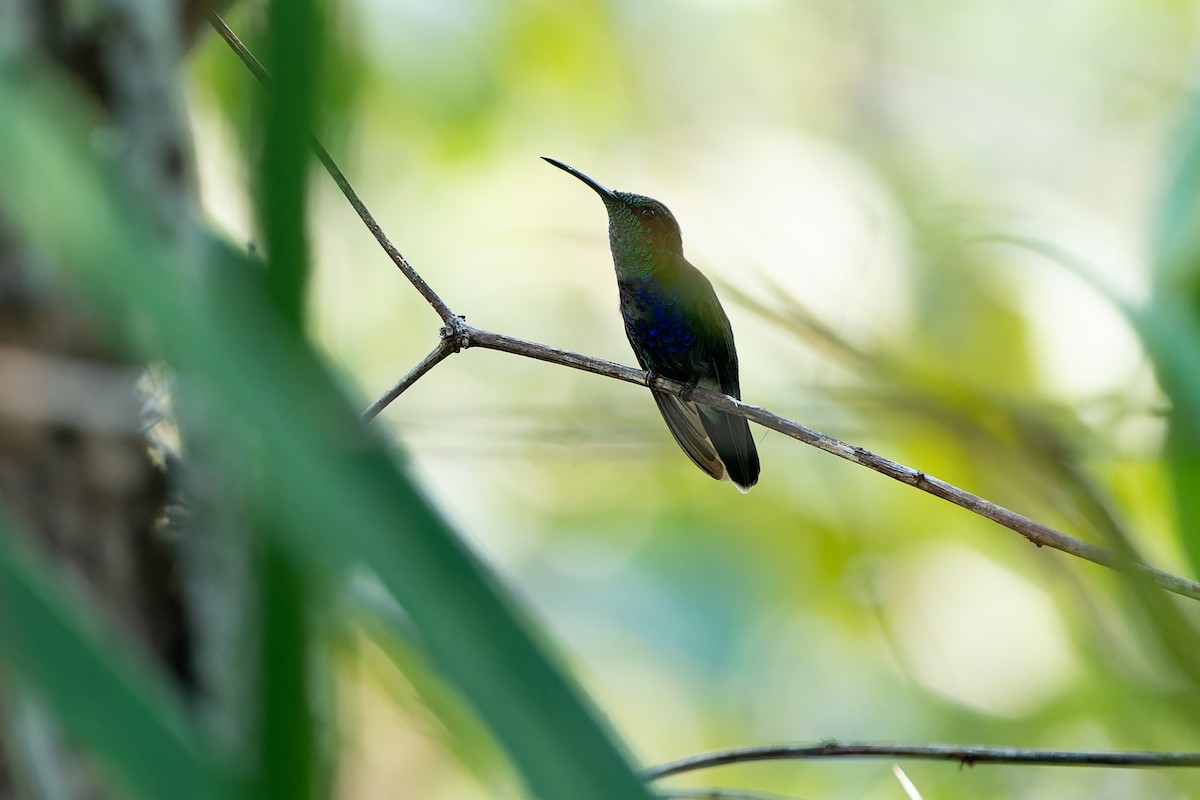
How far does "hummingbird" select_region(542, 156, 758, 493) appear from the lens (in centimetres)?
335

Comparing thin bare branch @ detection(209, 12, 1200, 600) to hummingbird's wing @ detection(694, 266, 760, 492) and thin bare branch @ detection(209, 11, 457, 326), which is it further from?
hummingbird's wing @ detection(694, 266, 760, 492)

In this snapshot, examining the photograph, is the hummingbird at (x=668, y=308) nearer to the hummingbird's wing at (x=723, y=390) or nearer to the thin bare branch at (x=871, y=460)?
the hummingbird's wing at (x=723, y=390)

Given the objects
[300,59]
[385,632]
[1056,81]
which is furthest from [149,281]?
[1056,81]

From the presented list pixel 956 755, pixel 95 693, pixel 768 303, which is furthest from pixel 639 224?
pixel 95 693

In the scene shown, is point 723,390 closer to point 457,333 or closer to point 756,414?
point 756,414

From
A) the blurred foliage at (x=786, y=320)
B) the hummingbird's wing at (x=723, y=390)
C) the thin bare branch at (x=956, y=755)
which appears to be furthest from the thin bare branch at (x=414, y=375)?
the hummingbird's wing at (x=723, y=390)

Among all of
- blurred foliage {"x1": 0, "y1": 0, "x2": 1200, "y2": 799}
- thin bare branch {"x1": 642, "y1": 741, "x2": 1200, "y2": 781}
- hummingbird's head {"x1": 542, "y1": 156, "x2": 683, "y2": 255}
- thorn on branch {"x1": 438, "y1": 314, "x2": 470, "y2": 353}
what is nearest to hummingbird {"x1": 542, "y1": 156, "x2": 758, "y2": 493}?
hummingbird's head {"x1": 542, "y1": 156, "x2": 683, "y2": 255}

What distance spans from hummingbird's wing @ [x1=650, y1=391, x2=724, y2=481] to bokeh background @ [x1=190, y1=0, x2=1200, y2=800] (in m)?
0.22

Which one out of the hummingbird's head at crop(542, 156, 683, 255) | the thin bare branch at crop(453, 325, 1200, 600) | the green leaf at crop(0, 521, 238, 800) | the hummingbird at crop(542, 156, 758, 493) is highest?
the hummingbird's head at crop(542, 156, 683, 255)

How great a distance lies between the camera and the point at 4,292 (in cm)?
196

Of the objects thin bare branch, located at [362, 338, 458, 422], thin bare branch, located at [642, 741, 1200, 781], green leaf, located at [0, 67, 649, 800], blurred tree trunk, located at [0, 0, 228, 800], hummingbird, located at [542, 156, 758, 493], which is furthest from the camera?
hummingbird, located at [542, 156, 758, 493]

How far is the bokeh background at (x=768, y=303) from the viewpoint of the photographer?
3096 millimetres

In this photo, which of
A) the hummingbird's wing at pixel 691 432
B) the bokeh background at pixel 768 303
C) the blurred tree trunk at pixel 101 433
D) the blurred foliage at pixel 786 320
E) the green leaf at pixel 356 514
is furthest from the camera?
the bokeh background at pixel 768 303

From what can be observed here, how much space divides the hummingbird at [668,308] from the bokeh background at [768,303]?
10 cm
